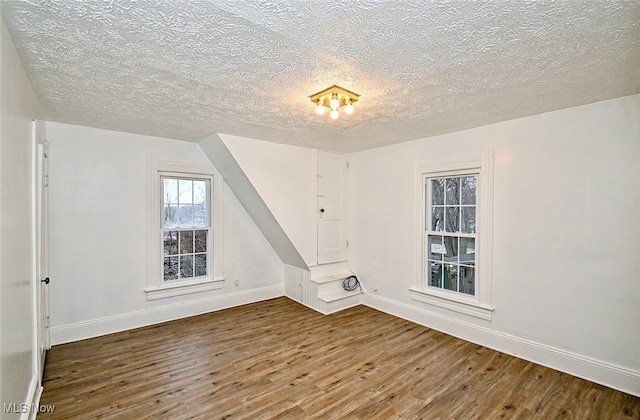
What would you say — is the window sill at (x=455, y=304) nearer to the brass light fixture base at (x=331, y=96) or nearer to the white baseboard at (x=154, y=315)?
the white baseboard at (x=154, y=315)

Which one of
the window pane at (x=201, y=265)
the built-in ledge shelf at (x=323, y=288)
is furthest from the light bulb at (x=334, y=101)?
the window pane at (x=201, y=265)

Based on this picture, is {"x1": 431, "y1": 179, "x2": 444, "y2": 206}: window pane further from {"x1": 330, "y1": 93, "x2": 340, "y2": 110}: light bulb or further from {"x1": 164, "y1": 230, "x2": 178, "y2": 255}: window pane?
{"x1": 164, "y1": 230, "x2": 178, "y2": 255}: window pane

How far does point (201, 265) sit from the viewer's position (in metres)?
4.36

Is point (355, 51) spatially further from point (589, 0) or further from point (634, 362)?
point (634, 362)

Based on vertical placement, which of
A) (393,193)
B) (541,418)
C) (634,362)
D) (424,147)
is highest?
(424,147)

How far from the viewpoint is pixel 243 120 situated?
3.10m

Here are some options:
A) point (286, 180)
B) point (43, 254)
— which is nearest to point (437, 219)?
point (286, 180)

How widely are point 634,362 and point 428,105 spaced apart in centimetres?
272

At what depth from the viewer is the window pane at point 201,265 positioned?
14.2 feet

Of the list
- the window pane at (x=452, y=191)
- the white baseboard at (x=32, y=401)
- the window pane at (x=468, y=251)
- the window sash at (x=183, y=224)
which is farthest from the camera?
the window sash at (x=183, y=224)

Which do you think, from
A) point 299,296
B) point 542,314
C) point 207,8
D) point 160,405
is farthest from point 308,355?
point 207,8

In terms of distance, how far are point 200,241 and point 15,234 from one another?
270 centimetres

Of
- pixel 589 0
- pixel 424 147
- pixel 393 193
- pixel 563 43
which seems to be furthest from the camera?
pixel 393 193

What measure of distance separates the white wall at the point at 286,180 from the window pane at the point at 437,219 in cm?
170
